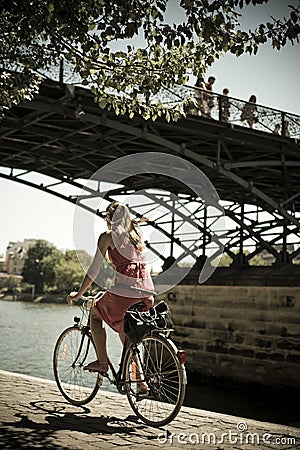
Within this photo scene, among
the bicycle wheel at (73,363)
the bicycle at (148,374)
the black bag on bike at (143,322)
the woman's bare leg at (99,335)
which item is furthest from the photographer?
the bicycle wheel at (73,363)

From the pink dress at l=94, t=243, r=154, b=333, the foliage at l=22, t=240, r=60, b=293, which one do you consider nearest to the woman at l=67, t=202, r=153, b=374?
the pink dress at l=94, t=243, r=154, b=333

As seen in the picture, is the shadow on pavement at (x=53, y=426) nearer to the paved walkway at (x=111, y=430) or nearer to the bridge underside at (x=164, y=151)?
the paved walkway at (x=111, y=430)

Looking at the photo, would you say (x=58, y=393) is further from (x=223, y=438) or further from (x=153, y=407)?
(x=223, y=438)

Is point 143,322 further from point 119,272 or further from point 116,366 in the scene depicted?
point 116,366

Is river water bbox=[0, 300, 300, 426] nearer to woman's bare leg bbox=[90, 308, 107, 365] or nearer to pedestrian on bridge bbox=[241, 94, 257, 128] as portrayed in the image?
pedestrian on bridge bbox=[241, 94, 257, 128]

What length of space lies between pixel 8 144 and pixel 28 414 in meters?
18.3

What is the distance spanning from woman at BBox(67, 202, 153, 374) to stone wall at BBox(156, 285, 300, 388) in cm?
1118

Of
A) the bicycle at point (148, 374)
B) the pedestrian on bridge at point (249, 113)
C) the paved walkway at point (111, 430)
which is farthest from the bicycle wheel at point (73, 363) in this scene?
Answer: the pedestrian on bridge at point (249, 113)

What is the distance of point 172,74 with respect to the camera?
7.18 meters

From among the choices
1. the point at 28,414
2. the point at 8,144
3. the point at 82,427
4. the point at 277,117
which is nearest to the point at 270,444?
the point at 82,427

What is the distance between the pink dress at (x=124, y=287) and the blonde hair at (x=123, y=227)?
6 cm

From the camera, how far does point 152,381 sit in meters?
5.95

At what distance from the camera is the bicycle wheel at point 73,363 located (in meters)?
6.64

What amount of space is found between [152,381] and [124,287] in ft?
2.55
